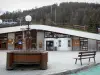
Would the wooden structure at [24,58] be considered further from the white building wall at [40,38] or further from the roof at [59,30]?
the white building wall at [40,38]

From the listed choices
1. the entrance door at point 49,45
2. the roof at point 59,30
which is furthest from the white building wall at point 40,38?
the roof at point 59,30

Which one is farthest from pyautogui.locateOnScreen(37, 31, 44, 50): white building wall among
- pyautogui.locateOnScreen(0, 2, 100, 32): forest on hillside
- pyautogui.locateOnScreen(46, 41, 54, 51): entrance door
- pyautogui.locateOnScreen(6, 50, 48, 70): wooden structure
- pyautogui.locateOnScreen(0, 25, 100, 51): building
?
pyautogui.locateOnScreen(6, 50, 48, 70): wooden structure

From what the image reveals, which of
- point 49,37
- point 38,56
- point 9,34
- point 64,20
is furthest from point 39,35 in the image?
point 64,20

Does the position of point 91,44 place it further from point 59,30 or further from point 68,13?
point 68,13

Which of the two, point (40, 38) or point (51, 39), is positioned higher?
point (40, 38)

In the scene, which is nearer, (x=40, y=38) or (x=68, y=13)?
(x=40, y=38)

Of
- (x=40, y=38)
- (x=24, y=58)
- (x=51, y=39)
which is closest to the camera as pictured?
(x=24, y=58)

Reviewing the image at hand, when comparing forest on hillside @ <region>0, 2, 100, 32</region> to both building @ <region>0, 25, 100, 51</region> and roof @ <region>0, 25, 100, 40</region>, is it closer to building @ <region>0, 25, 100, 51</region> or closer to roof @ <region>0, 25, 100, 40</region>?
building @ <region>0, 25, 100, 51</region>

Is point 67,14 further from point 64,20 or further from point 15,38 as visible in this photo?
point 15,38

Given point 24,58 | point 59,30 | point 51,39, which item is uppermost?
point 59,30

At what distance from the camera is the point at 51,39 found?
42.2 meters

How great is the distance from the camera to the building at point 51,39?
41.7 m

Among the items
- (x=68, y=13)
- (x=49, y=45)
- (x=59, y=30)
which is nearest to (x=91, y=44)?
(x=59, y=30)

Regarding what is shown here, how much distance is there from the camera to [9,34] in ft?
142
